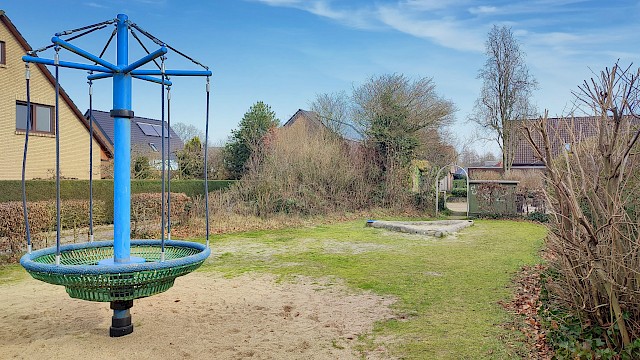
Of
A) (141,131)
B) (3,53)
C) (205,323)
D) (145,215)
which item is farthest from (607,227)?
(141,131)

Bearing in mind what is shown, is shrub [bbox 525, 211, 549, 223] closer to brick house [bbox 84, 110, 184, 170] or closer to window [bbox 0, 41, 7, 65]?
brick house [bbox 84, 110, 184, 170]

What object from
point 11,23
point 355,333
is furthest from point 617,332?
point 11,23

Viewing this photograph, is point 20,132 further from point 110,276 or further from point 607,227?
point 607,227

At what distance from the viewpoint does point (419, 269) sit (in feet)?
24.9

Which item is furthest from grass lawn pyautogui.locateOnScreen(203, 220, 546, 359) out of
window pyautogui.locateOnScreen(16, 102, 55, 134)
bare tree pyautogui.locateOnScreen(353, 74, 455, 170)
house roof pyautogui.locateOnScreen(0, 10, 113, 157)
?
house roof pyautogui.locateOnScreen(0, 10, 113, 157)

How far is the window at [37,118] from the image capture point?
17.4 metres

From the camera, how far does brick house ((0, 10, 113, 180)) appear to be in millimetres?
16719

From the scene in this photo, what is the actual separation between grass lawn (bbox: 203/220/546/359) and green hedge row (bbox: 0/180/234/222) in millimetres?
5079

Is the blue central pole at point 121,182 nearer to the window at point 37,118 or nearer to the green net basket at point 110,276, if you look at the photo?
the green net basket at point 110,276

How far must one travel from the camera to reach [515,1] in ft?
32.6

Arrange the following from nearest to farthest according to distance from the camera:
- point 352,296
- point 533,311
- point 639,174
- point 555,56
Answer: point 639,174, point 533,311, point 352,296, point 555,56

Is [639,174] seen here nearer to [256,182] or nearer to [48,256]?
[48,256]

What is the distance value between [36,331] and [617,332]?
5315 mm

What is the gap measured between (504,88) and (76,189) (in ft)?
81.6
